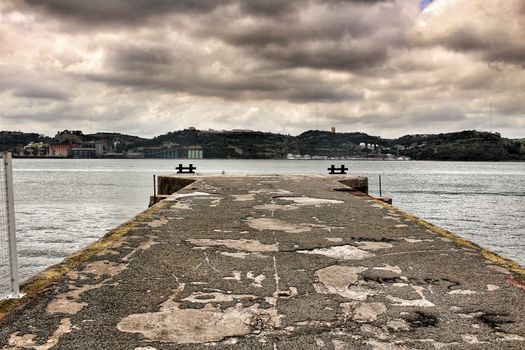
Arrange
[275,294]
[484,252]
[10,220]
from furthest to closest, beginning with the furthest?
[484,252] < [10,220] < [275,294]

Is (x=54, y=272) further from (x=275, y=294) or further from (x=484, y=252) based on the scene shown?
(x=484, y=252)

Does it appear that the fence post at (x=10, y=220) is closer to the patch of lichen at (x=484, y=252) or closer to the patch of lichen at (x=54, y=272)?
the patch of lichen at (x=54, y=272)

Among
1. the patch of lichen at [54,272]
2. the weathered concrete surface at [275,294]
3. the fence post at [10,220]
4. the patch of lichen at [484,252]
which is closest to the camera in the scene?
the weathered concrete surface at [275,294]

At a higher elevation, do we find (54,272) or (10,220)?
(10,220)

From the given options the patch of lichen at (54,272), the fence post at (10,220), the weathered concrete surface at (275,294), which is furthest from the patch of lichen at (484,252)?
the fence post at (10,220)

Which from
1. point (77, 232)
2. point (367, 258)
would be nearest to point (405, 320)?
point (367, 258)

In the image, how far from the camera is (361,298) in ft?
12.7

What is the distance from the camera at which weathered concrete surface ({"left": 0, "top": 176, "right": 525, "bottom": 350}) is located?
3.11 metres

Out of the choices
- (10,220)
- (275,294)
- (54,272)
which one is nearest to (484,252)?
(275,294)

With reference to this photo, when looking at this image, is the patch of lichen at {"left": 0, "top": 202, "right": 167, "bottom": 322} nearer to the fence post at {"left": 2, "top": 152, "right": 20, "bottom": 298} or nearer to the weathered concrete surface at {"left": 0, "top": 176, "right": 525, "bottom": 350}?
the weathered concrete surface at {"left": 0, "top": 176, "right": 525, "bottom": 350}

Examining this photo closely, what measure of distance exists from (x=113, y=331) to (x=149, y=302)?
0.57m

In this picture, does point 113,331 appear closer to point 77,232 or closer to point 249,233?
point 249,233

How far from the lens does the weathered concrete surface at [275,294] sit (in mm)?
3107

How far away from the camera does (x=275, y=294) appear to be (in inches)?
155
